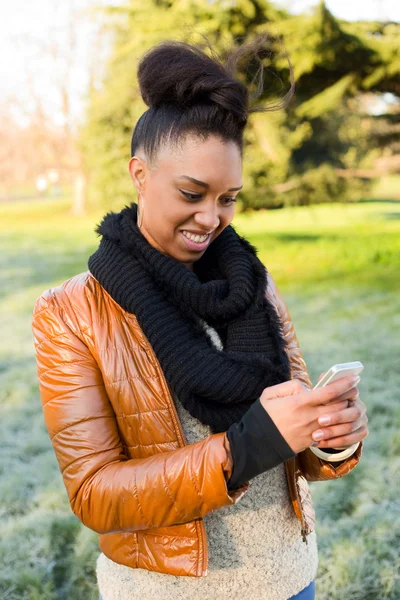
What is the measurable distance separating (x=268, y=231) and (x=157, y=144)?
673 inches

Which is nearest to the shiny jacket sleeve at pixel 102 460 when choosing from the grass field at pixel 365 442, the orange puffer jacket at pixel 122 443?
the orange puffer jacket at pixel 122 443

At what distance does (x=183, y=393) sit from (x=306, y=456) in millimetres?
414

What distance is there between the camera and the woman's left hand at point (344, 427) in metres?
1.25

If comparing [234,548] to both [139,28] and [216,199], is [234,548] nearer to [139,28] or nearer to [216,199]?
[216,199]

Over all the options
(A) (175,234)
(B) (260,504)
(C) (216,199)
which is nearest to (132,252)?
(A) (175,234)

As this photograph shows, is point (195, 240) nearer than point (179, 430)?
No

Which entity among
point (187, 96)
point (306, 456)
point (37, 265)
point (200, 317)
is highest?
point (187, 96)

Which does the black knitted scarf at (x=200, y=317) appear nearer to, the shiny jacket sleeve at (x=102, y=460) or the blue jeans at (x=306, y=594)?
the shiny jacket sleeve at (x=102, y=460)

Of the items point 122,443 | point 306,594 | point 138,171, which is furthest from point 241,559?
point 138,171

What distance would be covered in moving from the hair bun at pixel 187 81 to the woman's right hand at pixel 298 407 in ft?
2.27

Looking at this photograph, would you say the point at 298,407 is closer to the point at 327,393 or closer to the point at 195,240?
the point at 327,393

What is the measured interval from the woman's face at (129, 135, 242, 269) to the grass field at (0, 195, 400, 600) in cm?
32

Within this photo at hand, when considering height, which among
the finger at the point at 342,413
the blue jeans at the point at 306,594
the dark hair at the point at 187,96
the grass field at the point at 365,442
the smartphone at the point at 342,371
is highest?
the dark hair at the point at 187,96

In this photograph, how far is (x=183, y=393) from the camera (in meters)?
1.42
